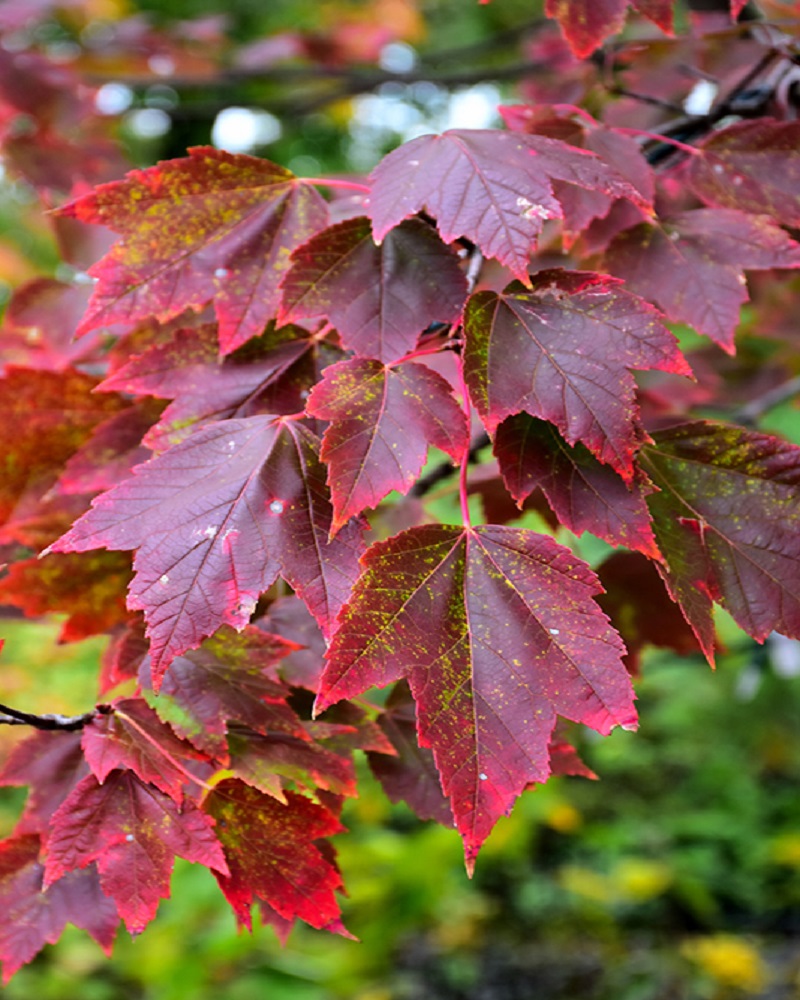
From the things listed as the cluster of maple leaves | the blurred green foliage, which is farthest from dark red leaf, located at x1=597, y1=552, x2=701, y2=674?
the blurred green foliage

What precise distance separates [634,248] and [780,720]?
12.9 ft

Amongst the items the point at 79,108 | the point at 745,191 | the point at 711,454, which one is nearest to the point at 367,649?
the point at 711,454

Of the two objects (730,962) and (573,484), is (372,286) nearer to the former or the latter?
(573,484)

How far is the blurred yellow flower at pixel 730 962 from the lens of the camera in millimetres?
3262

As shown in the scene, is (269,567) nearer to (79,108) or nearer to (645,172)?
(645,172)

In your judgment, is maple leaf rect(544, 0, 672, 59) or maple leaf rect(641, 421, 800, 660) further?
maple leaf rect(544, 0, 672, 59)

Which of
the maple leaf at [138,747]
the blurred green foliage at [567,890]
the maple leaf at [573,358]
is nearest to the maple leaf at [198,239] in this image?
the maple leaf at [573,358]

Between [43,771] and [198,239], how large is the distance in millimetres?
541

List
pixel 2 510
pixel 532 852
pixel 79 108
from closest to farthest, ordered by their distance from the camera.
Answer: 1. pixel 2 510
2. pixel 79 108
3. pixel 532 852

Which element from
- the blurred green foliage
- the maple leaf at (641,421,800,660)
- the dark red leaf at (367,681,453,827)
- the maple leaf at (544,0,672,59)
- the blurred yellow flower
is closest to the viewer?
the maple leaf at (641,421,800,660)

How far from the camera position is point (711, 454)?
80cm

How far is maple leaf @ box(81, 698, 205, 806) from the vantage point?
2.31ft

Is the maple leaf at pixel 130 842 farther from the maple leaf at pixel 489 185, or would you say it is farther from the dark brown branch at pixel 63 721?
the maple leaf at pixel 489 185

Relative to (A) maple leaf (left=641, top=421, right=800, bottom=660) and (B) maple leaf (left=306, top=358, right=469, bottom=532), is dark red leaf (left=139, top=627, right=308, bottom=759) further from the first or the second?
(A) maple leaf (left=641, top=421, right=800, bottom=660)
